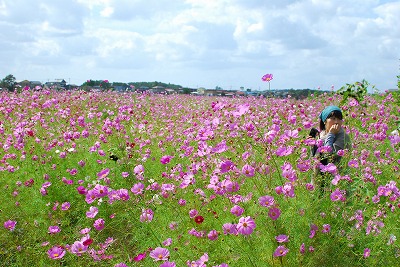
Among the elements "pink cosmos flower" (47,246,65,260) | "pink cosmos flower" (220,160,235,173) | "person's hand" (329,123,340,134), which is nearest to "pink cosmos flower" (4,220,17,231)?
"pink cosmos flower" (47,246,65,260)

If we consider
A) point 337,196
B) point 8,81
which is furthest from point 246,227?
point 8,81

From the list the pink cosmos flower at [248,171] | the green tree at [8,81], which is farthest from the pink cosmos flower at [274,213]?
the green tree at [8,81]

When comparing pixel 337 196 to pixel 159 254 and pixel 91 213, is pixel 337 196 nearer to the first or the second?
pixel 159 254

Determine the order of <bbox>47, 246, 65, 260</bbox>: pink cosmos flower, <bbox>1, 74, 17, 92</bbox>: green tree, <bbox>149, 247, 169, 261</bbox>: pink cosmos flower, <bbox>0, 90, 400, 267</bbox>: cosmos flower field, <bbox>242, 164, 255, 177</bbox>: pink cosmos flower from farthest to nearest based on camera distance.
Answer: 1. <bbox>1, 74, 17, 92</bbox>: green tree
2. <bbox>47, 246, 65, 260</bbox>: pink cosmos flower
3. <bbox>0, 90, 400, 267</bbox>: cosmos flower field
4. <bbox>242, 164, 255, 177</bbox>: pink cosmos flower
5. <bbox>149, 247, 169, 261</bbox>: pink cosmos flower

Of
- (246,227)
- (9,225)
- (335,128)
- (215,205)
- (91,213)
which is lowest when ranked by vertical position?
(9,225)

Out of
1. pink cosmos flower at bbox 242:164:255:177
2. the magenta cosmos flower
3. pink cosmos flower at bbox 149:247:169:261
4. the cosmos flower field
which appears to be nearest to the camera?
the magenta cosmos flower

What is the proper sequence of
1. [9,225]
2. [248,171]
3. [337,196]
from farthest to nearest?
[9,225] → [337,196] → [248,171]

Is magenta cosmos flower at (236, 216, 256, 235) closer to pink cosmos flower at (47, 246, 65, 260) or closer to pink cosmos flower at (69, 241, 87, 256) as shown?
pink cosmos flower at (69, 241, 87, 256)

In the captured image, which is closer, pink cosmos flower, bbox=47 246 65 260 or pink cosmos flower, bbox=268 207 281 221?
pink cosmos flower, bbox=268 207 281 221

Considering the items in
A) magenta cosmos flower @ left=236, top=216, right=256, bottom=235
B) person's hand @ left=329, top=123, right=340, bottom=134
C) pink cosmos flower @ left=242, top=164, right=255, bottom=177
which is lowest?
magenta cosmos flower @ left=236, top=216, right=256, bottom=235

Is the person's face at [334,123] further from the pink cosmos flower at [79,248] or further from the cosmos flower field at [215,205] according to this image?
the pink cosmos flower at [79,248]

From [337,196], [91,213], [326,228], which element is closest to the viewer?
[326,228]

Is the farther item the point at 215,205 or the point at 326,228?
the point at 215,205

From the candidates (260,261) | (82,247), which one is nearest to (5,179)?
(82,247)
